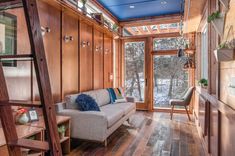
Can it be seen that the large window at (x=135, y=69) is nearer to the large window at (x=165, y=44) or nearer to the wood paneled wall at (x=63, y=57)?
the large window at (x=165, y=44)

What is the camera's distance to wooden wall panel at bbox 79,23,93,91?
440cm

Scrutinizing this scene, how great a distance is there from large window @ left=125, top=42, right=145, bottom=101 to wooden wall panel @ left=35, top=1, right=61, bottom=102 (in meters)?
3.46

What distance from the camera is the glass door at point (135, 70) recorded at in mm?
6534

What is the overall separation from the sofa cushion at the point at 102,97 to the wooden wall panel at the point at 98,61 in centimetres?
40

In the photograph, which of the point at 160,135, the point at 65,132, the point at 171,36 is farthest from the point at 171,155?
the point at 171,36

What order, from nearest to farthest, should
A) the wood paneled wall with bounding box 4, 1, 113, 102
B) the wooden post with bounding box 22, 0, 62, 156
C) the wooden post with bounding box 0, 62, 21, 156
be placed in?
the wooden post with bounding box 22, 0, 62, 156 < the wooden post with bounding box 0, 62, 21, 156 < the wood paneled wall with bounding box 4, 1, 113, 102

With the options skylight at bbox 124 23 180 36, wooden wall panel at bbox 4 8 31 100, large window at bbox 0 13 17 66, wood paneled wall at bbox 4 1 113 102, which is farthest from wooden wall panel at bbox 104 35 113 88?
large window at bbox 0 13 17 66

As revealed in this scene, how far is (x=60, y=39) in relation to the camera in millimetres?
3656

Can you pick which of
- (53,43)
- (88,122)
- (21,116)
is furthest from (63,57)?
(21,116)

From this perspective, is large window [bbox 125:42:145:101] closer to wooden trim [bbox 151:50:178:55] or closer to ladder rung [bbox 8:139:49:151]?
wooden trim [bbox 151:50:178:55]

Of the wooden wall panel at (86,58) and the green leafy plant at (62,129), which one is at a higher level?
the wooden wall panel at (86,58)

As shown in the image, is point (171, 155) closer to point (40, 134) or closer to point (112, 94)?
point (40, 134)

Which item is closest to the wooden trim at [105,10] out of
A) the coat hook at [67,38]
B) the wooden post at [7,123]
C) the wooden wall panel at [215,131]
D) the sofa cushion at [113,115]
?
the coat hook at [67,38]

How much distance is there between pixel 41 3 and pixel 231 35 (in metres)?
2.89
